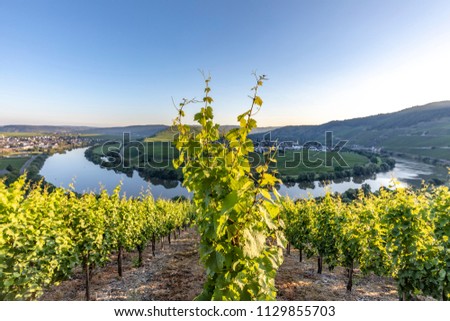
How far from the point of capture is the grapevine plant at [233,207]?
A: 8.77ft

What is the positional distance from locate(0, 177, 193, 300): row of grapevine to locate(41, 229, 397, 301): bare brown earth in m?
2.07

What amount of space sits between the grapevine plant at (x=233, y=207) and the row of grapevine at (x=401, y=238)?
41 cm

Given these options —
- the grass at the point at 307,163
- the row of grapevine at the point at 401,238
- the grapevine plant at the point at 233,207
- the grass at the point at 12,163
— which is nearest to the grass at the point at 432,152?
the grass at the point at 307,163

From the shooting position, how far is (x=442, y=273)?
19.4 feet

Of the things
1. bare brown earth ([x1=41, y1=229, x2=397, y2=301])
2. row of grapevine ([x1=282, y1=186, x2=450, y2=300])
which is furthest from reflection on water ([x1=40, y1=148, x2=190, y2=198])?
row of grapevine ([x1=282, y1=186, x2=450, y2=300])

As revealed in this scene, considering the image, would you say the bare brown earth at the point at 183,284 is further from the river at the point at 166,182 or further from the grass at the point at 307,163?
the grass at the point at 307,163

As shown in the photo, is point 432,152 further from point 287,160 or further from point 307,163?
point 287,160

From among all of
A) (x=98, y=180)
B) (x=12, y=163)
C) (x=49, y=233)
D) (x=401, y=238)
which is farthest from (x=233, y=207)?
(x=12, y=163)

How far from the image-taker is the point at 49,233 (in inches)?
323

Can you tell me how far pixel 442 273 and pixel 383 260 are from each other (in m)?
5.25

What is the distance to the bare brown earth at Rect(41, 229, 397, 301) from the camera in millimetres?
12244

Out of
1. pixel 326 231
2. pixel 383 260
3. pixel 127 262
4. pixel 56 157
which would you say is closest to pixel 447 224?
pixel 383 260
